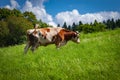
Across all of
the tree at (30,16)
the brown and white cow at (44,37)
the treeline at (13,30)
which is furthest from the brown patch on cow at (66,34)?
the tree at (30,16)

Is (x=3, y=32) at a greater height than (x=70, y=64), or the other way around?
(x=70, y=64)

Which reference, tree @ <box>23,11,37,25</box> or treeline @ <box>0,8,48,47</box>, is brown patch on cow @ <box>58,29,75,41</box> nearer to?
treeline @ <box>0,8,48,47</box>

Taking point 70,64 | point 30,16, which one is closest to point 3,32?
point 30,16

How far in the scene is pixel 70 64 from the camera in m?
12.1

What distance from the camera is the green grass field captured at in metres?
10.8

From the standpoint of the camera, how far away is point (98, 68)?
11227 millimetres

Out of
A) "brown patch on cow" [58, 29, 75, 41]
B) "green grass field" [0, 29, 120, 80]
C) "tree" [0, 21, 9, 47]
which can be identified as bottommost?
"tree" [0, 21, 9, 47]

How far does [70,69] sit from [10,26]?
6735 cm

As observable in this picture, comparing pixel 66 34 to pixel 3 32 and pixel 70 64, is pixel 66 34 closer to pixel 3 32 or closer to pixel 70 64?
pixel 70 64

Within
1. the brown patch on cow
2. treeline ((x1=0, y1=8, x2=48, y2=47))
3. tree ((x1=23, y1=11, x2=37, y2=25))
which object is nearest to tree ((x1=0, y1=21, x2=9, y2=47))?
treeline ((x1=0, y1=8, x2=48, y2=47))

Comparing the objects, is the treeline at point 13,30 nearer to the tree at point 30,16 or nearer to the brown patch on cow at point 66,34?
the tree at point 30,16

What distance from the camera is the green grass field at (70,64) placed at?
35.6 ft

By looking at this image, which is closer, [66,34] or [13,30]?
[66,34]

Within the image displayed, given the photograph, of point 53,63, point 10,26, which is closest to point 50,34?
point 53,63
